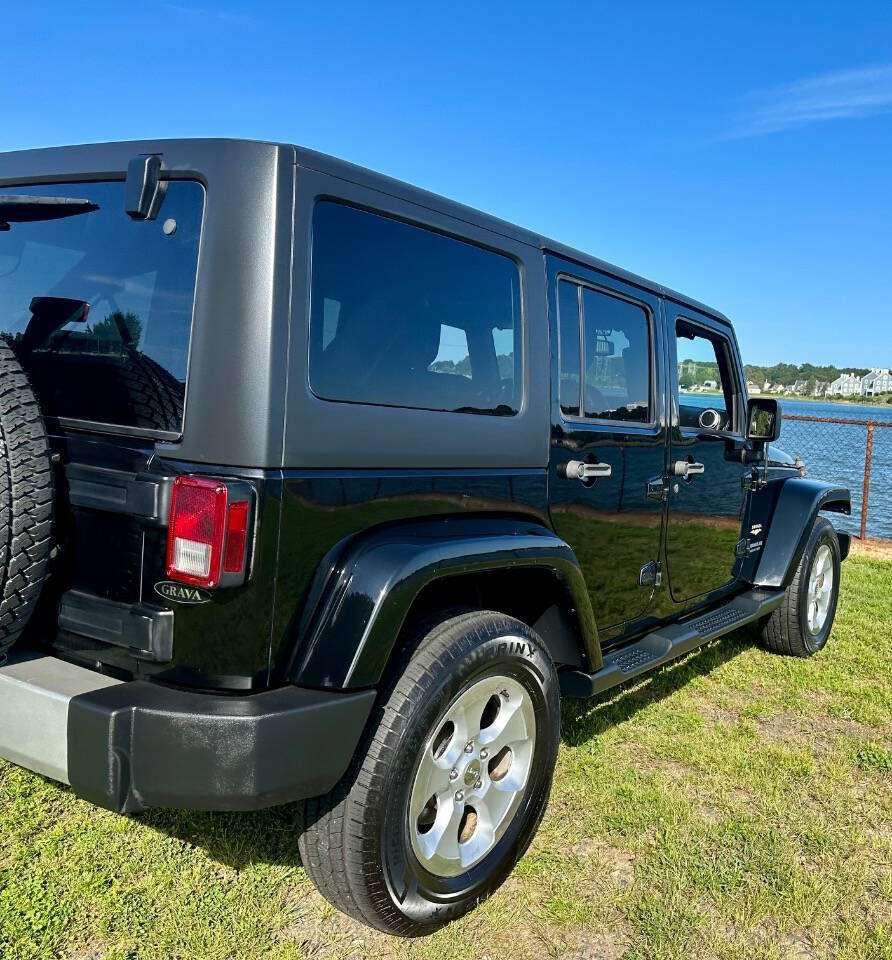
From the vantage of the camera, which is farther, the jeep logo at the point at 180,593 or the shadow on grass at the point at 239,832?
the shadow on grass at the point at 239,832

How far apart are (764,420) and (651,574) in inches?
52.8

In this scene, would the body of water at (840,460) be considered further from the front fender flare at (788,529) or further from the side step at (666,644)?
the side step at (666,644)

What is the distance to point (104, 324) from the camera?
2.16 meters

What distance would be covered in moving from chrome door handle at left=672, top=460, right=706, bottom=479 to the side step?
0.71 meters

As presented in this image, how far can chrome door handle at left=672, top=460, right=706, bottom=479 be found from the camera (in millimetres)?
3706

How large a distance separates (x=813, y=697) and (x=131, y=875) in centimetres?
350

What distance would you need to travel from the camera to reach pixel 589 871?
272 cm

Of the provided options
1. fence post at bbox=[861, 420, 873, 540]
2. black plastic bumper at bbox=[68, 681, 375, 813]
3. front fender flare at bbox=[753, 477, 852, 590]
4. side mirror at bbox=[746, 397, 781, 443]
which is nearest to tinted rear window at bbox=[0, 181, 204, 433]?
black plastic bumper at bbox=[68, 681, 375, 813]

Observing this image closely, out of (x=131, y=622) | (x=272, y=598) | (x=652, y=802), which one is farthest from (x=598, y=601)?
(x=131, y=622)

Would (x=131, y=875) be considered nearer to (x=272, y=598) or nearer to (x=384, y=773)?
(x=384, y=773)

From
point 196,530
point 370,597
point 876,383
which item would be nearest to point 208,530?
point 196,530

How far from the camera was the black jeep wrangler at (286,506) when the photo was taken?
6.30ft

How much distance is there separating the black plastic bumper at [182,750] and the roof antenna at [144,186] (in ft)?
3.83

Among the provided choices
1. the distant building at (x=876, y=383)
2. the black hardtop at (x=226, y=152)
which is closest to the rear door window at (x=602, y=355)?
the black hardtop at (x=226, y=152)
